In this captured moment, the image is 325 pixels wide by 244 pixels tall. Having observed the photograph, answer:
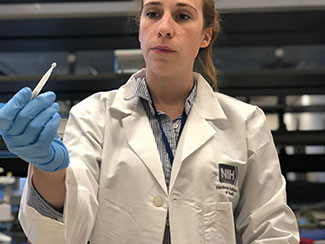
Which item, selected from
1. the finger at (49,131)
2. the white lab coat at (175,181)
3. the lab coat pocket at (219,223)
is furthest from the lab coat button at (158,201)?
the finger at (49,131)

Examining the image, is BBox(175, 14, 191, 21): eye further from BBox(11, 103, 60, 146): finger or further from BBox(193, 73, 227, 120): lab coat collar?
BBox(11, 103, 60, 146): finger

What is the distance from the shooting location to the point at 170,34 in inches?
43.8

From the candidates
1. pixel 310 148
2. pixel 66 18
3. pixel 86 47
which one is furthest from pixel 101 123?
pixel 310 148

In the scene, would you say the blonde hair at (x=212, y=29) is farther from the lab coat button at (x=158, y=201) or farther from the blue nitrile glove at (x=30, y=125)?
the blue nitrile glove at (x=30, y=125)

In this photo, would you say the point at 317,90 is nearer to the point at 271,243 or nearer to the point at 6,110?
the point at 271,243

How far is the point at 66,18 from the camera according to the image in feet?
A: 6.96

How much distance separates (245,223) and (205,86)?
377 mm

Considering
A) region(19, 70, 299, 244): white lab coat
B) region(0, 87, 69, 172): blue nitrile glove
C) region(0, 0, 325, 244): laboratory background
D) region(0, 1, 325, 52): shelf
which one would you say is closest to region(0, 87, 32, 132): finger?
region(0, 87, 69, 172): blue nitrile glove

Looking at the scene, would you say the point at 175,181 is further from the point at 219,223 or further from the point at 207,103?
the point at 207,103

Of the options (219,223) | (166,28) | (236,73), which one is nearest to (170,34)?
(166,28)

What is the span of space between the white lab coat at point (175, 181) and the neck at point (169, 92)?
47 mm

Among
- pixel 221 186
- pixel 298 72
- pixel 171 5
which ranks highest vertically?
pixel 171 5

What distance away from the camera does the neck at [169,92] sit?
1.20 m

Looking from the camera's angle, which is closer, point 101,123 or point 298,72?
point 101,123
